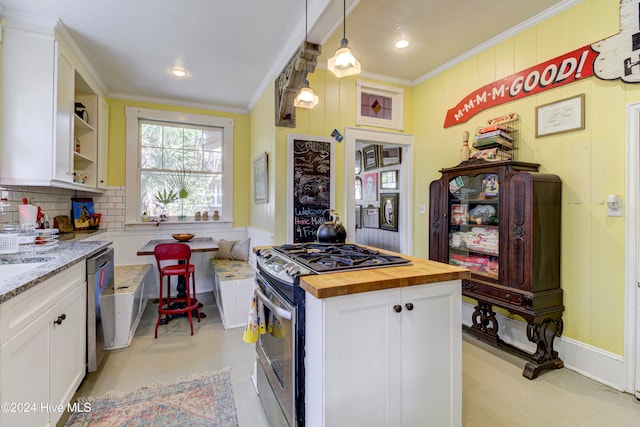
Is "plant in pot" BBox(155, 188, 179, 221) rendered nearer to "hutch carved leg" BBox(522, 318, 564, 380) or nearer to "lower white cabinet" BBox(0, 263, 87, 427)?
"lower white cabinet" BBox(0, 263, 87, 427)

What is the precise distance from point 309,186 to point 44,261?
2275mm

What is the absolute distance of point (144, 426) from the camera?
177 centimetres

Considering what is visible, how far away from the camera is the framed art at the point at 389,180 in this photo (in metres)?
4.39

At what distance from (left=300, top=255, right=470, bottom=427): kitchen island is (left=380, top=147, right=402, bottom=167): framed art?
2.95 m

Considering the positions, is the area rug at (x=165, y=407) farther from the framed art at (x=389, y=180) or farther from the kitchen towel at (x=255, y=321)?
the framed art at (x=389, y=180)

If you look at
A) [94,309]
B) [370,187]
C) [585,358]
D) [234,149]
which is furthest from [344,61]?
[370,187]

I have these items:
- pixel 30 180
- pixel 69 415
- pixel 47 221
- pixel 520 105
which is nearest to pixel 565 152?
pixel 520 105

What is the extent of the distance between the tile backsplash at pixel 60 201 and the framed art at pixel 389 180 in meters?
3.80

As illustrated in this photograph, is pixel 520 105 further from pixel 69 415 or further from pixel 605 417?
pixel 69 415

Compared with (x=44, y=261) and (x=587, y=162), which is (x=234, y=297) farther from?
(x=587, y=162)

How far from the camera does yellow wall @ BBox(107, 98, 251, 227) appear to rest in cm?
409

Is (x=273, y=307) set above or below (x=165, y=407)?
above

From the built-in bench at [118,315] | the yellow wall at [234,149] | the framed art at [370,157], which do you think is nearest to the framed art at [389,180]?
the framed art at [370,157]

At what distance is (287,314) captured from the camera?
4.69 ft
